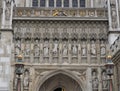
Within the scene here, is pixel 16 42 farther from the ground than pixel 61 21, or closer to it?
closer to it

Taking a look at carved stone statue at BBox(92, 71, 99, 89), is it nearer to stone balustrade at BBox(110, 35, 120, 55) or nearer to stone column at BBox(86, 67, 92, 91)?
stone column at BBox(86, 67, 92, 91)

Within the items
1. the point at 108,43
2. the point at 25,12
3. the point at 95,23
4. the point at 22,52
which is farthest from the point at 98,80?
the point at 25,12

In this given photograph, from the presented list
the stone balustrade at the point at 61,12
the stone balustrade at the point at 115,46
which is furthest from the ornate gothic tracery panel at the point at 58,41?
the stone balustrade at the point at 115,46

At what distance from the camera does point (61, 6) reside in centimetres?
2486

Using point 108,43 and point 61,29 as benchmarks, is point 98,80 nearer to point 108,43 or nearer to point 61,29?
point 108,43

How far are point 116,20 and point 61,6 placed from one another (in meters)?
4.85

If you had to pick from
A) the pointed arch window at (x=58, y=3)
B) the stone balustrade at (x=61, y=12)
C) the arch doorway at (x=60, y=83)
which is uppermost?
the pointed arch window at (x=58, y=3)

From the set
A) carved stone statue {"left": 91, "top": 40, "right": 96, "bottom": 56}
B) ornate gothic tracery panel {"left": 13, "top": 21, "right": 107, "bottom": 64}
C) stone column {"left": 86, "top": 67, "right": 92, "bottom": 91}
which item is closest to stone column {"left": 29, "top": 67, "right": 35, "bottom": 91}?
ornate gothic tracery panel {"left": 13, "top": 21, "right": 107, "bottom": 64}

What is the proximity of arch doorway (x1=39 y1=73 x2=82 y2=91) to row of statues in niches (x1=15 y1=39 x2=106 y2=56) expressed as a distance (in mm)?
1819

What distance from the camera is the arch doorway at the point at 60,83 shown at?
2245cm

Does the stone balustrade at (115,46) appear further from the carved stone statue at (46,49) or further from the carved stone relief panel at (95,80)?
the carved stone statue at (46,49)

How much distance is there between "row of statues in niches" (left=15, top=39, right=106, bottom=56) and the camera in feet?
72.9

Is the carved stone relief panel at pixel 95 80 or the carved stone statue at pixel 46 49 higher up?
the carved stone statue at pixel 46 49

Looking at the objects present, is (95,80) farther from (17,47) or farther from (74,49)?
(17,47)
